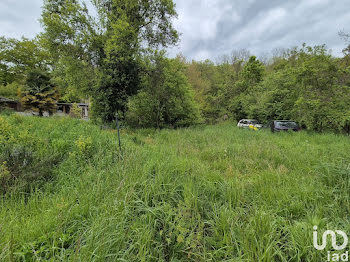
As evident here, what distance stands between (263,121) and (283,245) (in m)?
14.0

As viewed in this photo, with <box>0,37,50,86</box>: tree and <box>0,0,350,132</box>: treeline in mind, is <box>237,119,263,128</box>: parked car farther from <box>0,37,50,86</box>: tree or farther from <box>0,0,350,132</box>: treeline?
<box>0,37,50,86</box>: tree

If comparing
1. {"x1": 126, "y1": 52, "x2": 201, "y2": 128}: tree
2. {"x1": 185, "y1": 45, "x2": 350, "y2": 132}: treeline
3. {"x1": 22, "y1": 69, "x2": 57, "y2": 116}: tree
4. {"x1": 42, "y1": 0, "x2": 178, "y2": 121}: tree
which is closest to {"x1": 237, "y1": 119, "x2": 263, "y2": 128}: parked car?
{"x1": 185, "y1": 45, "x2": 350, "y2": 132}: treeline

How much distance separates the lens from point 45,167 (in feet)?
8.95

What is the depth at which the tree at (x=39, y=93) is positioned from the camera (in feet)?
55.1

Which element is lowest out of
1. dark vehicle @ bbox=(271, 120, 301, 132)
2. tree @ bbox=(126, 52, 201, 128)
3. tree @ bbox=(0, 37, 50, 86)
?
dark vehicle @ bbox=(271, 120, 301, 132)

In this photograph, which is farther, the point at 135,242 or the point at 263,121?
the point at 263,121

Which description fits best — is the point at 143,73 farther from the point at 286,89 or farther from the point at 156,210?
the point at 286,89

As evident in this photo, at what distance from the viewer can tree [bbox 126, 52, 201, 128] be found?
9.65 meters

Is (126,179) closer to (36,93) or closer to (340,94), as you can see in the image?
(340,94)

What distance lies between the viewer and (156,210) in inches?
69.2

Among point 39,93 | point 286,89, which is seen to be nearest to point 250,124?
point 286,89

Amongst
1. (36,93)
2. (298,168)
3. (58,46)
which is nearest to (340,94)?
(298,168)

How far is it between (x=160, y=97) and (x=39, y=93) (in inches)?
669

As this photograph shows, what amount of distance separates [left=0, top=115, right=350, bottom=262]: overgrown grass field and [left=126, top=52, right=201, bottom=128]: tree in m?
7.27
